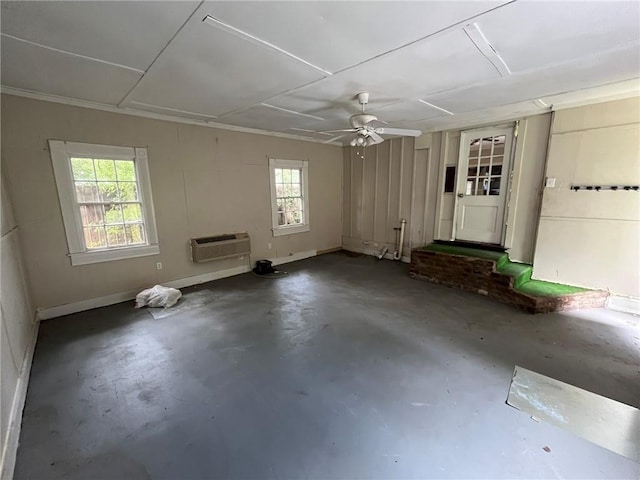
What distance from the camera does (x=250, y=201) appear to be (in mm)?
5258

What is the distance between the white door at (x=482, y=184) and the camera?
14.6 feet

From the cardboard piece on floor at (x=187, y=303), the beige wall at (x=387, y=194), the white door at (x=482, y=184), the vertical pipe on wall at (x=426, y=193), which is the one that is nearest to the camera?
the cardboard piece on floor at (x=187, y=303)

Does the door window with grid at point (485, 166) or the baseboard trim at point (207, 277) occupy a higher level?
the door window with grid at point (485, 166)

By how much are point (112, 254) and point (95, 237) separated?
0.31 meters

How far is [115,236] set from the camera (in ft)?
12.8

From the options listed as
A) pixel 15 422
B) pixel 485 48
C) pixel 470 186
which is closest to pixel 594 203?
pixel 470 186

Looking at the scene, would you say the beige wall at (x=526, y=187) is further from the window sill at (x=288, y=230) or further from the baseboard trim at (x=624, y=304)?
the window sill at (x=288, y=230)

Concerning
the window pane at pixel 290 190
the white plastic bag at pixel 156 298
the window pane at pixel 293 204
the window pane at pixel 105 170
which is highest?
the window pane at pixel 105 170

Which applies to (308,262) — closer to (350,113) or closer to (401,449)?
(350,113)

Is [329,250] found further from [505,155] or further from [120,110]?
[120,110]

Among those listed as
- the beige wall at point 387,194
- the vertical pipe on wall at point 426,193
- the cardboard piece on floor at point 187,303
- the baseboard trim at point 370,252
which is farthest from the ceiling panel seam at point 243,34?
the baseboard trim at point 370,252

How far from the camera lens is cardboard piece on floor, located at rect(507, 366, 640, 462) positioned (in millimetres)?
1744

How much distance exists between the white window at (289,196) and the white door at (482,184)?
315cm

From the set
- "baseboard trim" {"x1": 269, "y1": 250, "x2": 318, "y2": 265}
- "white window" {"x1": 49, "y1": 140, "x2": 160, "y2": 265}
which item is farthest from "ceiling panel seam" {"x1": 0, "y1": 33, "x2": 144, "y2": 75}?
"baseboard trim" {"x1": 269, "y1": 250, "x2": 318, "y2": 265}
